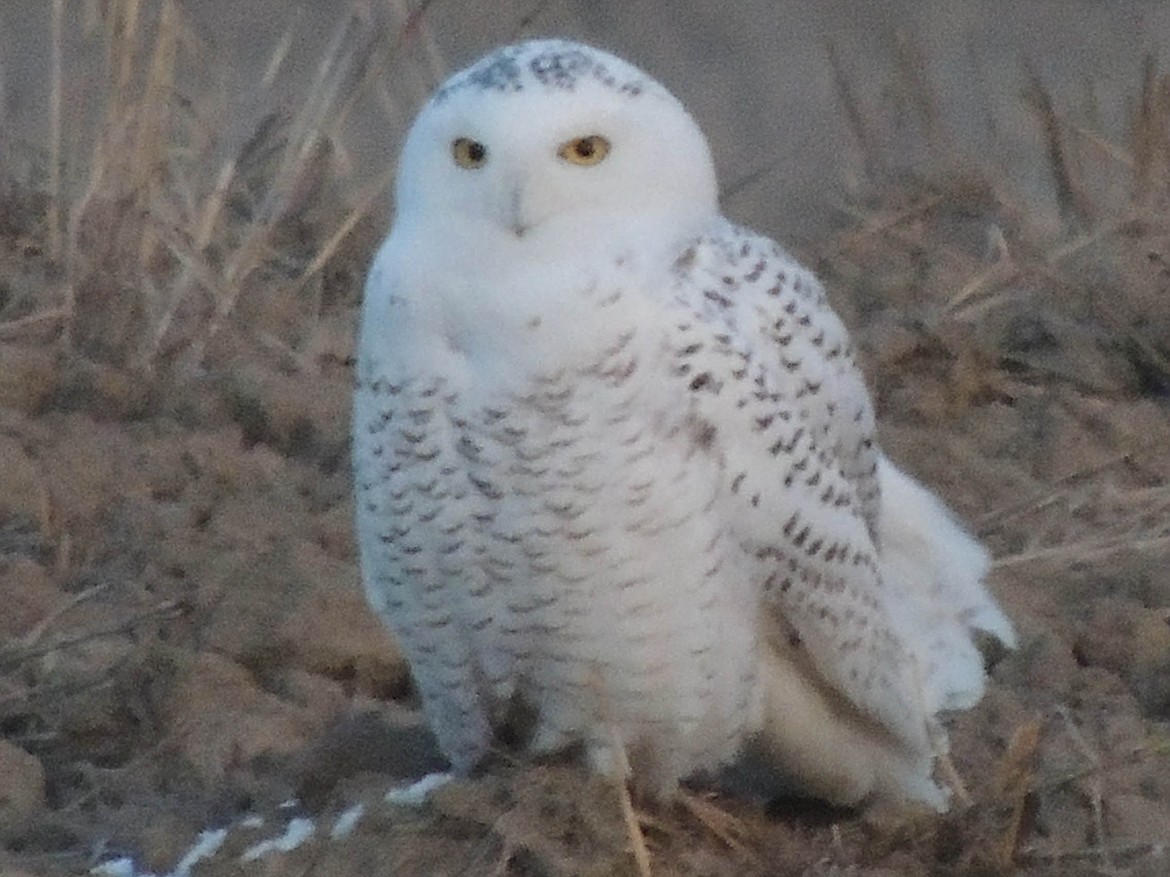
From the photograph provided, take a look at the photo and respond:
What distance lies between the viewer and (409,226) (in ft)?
6.81

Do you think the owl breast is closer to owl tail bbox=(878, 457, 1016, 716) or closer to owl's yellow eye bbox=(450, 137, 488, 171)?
owl's yellow eye bbox=(450, 137, 488, 171)

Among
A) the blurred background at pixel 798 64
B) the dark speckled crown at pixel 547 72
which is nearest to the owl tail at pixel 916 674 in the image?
the dark speckled crown at pixel 547 72

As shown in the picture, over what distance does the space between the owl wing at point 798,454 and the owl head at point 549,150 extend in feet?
Result: 0.30

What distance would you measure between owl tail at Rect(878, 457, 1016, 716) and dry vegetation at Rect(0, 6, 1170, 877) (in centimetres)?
13

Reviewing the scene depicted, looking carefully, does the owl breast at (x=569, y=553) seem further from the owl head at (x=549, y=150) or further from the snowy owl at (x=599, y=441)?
the owl head at (x=549, y=150)

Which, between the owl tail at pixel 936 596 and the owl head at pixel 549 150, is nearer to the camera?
the owl head at pixel 549 150

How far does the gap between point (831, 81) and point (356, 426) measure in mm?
3494

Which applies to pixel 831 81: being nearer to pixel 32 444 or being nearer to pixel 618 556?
pixel 32 444

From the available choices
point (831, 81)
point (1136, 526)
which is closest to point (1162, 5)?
point (831, 81)

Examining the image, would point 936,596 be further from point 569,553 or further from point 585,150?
point 585,150

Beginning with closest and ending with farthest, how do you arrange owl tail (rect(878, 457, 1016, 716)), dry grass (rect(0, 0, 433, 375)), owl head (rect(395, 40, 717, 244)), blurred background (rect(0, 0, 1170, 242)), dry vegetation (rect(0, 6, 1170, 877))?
owl head (rect(395, 40, 717, 244)) → dry vegetation (rect(0, 6, 1170, 877)) → owl tail (rect(878, 457, 1016, 716)) → dry grass (rect(0, 0, 433, 375)) → blurred background (rect(0, 0, 1170, 242))

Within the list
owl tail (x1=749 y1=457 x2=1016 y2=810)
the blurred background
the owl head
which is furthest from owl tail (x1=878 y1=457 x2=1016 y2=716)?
the blurred background

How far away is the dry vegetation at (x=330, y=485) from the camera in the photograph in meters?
2.32

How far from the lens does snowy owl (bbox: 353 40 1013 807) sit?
1974 millimetres
